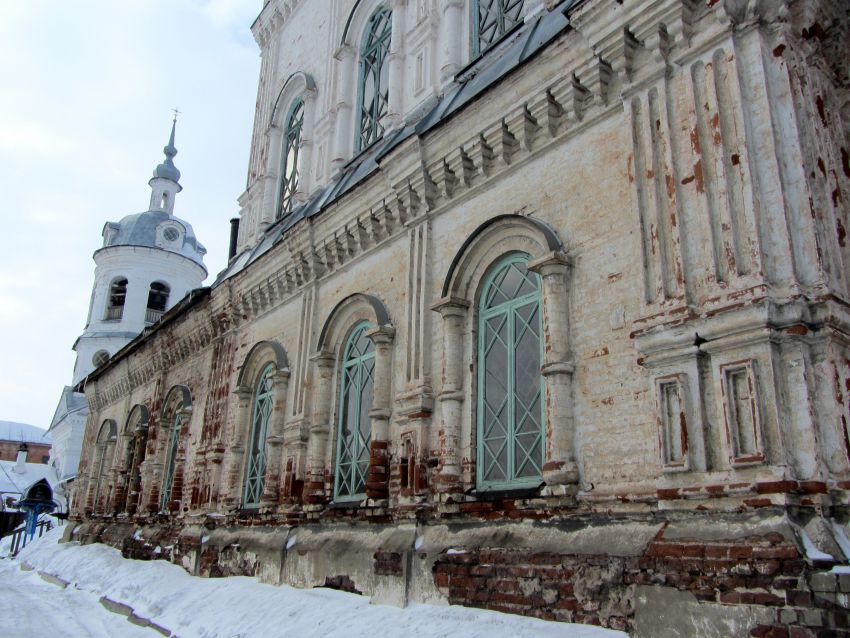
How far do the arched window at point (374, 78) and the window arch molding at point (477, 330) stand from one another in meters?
4.37

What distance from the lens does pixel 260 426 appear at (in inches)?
458

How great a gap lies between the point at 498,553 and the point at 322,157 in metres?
8.26

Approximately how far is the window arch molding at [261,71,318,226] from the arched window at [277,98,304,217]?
22 millimetres

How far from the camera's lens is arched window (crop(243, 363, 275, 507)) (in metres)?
11.1

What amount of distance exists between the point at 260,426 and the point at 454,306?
17.5 feet

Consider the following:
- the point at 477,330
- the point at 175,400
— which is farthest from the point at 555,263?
the point at 175,400

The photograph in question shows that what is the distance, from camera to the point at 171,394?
600 inches

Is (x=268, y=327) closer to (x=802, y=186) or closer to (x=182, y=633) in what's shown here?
(x=182, y=633)

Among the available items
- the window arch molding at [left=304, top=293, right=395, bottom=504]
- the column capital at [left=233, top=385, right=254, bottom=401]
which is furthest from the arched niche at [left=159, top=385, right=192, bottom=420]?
the window arch molding at [left=304, top=293, right=395, bottom=504]

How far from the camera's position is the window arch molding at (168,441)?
14.5m

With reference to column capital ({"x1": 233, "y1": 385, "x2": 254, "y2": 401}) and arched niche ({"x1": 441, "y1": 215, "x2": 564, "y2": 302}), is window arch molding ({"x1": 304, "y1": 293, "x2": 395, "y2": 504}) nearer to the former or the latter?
arched niche ({"x1": 441, "y1": 215, "x2": 564, "y2": 302})

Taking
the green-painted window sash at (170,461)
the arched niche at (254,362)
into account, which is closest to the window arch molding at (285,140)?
the arched niche at (254,362)

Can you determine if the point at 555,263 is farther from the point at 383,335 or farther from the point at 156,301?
the point at 156,301

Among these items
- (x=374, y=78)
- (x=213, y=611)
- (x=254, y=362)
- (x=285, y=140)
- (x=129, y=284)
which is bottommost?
(x=213, y=611)
